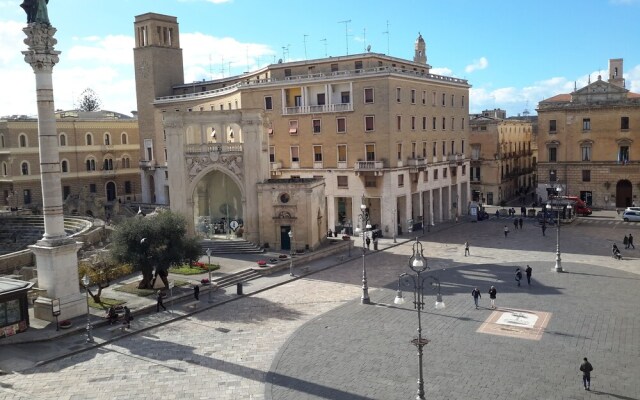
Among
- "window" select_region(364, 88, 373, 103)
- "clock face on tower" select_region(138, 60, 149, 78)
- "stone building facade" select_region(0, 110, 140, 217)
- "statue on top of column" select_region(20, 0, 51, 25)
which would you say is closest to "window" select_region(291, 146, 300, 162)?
"window" select_region(364, 88, 373, 103)

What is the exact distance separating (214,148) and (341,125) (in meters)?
13.0

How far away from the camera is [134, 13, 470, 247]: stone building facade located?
50.9 meters

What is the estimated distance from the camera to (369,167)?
168ft

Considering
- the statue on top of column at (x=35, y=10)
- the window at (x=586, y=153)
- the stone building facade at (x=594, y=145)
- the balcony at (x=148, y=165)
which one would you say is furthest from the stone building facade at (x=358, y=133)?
the statue on top of column at (x=35, y=10)

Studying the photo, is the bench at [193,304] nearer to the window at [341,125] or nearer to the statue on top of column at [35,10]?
the statue on top of column at [35,10]

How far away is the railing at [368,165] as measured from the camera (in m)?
50.9

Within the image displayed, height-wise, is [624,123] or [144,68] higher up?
[144,68]

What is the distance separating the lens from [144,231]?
3183 cm

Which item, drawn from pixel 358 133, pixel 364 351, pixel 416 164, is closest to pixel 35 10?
pixel 364 351

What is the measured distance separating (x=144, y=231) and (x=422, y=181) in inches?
1252

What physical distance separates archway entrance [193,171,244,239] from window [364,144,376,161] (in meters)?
11.9

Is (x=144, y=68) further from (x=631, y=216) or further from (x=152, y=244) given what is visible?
(x=631, y=216)

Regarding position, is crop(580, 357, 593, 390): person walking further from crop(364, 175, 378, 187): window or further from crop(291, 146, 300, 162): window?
crop(291, 146, 300, 162): window

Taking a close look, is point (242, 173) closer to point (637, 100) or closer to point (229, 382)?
point (229, 382)
